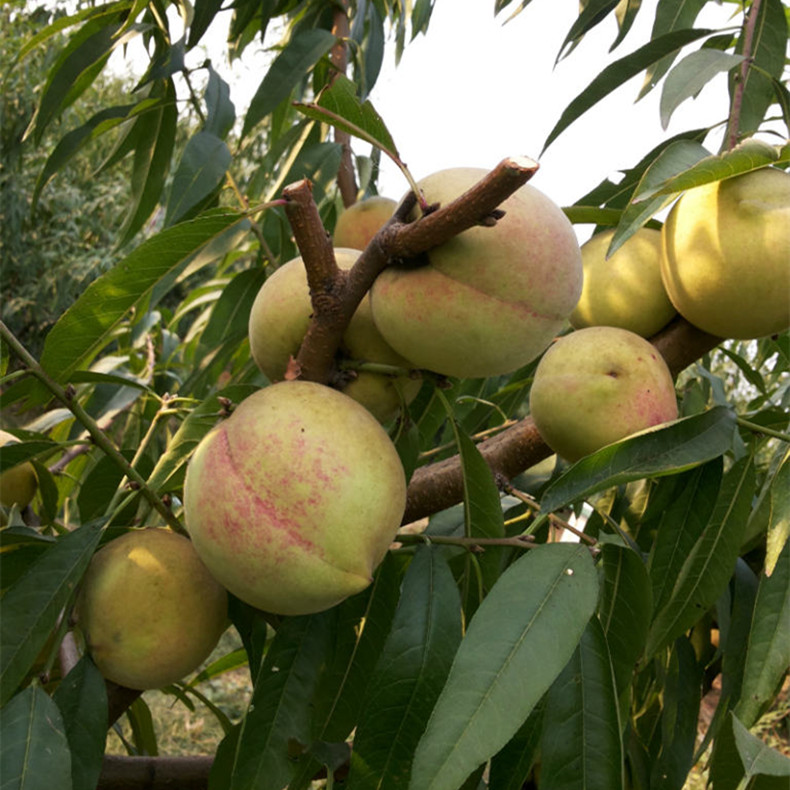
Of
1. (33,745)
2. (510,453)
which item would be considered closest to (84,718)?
(33,745)

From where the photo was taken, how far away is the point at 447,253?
593mm

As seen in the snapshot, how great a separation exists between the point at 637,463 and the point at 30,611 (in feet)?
1.46

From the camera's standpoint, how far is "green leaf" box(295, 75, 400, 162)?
2.06 feet

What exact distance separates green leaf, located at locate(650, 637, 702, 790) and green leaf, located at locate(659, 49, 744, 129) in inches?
21.2

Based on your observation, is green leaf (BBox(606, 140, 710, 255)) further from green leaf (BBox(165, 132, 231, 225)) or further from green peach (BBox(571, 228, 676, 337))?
green leaf (BBox(165, 132, 231, 225))

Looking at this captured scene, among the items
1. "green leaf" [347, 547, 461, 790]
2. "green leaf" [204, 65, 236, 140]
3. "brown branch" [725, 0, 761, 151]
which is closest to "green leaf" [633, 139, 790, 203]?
"brown branch" [725, 0, 761, 151]

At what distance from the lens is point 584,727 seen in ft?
1.90

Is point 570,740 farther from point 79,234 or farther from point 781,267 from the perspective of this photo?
point 79,234

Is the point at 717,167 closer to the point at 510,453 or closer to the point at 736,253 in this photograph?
the point at 736,253

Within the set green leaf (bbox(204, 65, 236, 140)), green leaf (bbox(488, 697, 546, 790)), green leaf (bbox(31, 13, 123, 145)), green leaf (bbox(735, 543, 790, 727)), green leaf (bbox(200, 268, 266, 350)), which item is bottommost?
green leaf (bbox(488, 697, 546, 790))

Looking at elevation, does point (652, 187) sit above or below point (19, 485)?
above

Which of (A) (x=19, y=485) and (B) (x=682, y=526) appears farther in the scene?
(A) (x=19, y=485)

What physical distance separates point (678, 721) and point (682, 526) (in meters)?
0.28

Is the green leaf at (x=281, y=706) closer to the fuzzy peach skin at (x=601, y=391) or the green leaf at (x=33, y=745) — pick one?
the green leaf at (x=33, y=745)
